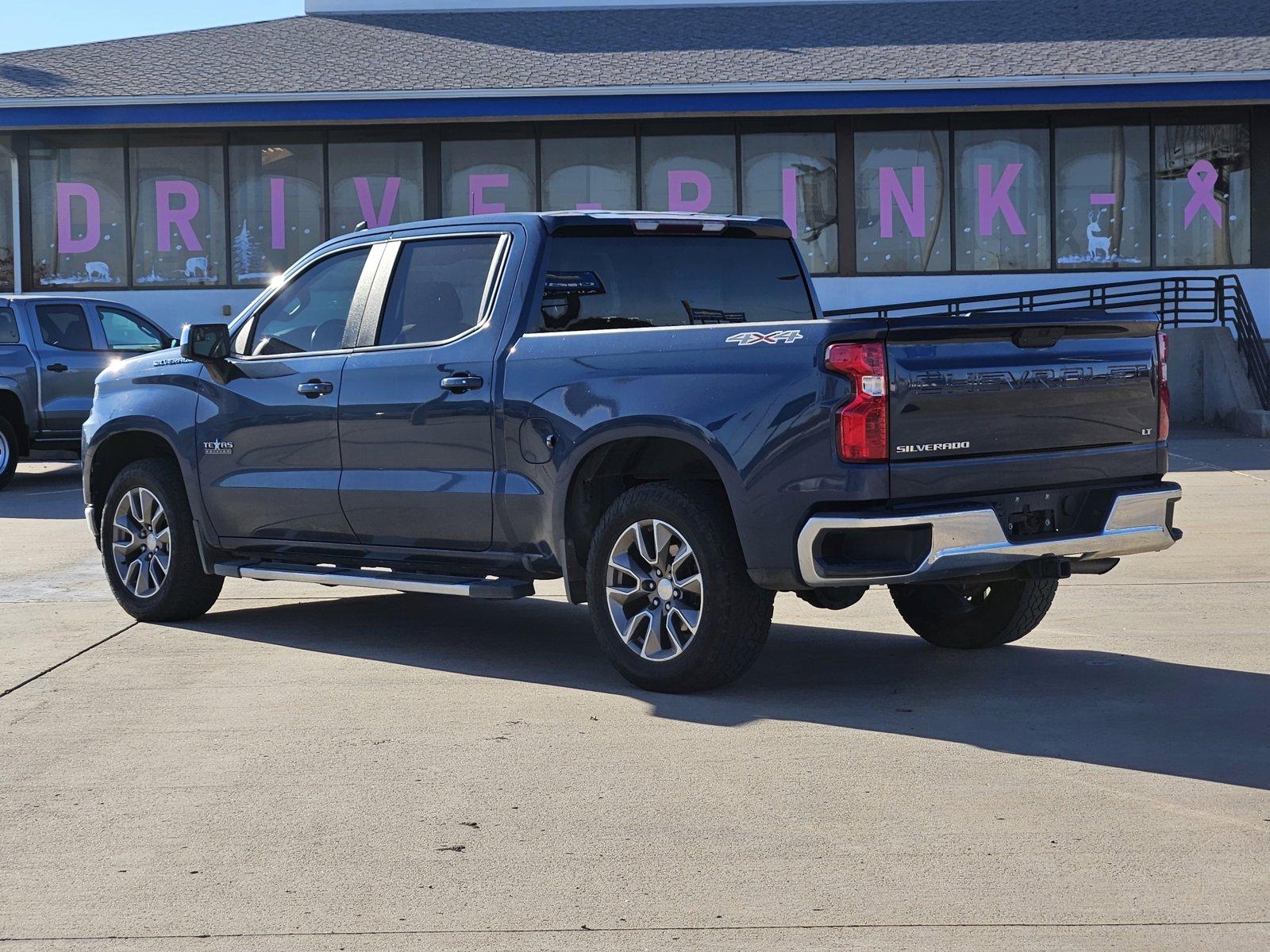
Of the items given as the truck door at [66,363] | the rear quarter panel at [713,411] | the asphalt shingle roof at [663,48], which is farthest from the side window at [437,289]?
the asphalt shingle roof at [663,48]

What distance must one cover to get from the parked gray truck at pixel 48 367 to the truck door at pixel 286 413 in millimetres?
8199

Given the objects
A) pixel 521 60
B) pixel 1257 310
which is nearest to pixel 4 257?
pixel 521 60

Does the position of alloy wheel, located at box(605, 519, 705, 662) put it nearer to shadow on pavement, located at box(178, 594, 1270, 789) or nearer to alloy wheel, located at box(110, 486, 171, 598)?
shadow on pavement, located at box(178, 594, 1270, 789)

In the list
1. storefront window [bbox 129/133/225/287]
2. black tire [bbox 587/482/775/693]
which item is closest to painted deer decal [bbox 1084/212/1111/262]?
storefront window [bbox 129/133/225/287]

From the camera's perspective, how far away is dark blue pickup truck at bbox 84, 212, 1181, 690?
20.1ft

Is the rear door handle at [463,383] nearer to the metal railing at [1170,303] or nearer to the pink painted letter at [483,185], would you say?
the metal railing at [1170,303]

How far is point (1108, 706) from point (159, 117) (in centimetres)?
2070

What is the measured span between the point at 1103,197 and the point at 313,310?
67.8 feet

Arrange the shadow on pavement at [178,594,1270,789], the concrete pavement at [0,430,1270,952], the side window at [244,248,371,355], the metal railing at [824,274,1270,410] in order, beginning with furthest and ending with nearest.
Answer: the metal railing at [824,274,1270,410] < the side window at [244,248,371,355] < the shadow on pavement at [178,594,1270,789] < the concrete pavement at [0,430,1270,952]

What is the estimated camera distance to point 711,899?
13.7ft

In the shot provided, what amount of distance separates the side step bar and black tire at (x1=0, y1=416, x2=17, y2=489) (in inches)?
349

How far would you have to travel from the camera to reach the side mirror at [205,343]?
8.24 meters

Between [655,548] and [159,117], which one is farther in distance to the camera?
[159,117]

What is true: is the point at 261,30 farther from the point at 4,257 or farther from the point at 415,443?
the point at 415,443
